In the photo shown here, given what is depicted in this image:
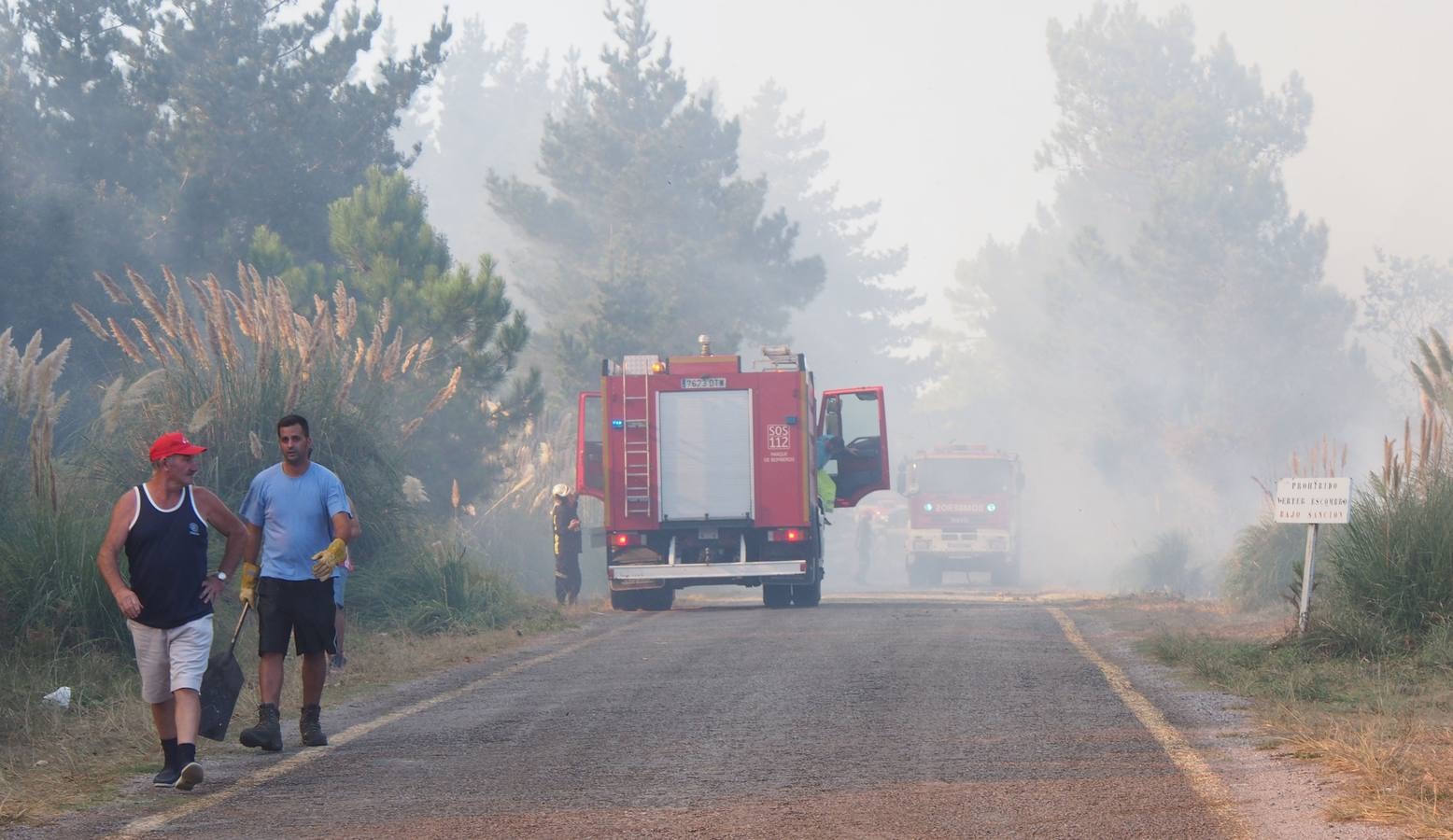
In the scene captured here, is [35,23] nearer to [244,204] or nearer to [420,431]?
[244,204]

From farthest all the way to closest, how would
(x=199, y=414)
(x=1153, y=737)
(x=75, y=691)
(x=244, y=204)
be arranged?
(x=244, y=204), (x=199, y=414), (x=75, y=691), (x=1153, y=737)

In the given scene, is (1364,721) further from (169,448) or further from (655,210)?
(655,210)

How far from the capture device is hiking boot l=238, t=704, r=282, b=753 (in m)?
A: 8.83

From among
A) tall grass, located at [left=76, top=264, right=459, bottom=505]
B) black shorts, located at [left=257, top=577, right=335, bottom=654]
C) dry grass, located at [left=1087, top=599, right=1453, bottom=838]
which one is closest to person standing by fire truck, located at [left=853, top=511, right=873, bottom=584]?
dry grass, located at [left=1087, top=599, right=1453, bottom=838]

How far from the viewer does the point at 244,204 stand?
104 feet

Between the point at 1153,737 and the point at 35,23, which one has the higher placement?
the point at 35,23

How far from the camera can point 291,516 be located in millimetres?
8961

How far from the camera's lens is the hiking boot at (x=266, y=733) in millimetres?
8828

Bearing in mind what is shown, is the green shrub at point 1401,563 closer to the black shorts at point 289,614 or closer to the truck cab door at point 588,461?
the black shorts at point 289,614

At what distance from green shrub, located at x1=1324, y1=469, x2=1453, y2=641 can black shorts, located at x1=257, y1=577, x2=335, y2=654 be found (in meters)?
7.67

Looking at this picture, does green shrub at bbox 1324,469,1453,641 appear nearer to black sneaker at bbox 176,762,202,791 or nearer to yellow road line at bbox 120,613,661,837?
yellow road line at bbox 120,613,661,837

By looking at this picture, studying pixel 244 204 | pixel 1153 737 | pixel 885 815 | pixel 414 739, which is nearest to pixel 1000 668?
pixel 1153 737

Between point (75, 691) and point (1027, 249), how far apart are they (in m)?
66.7

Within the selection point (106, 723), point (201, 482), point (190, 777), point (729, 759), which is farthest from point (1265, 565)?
point (190, 777)
